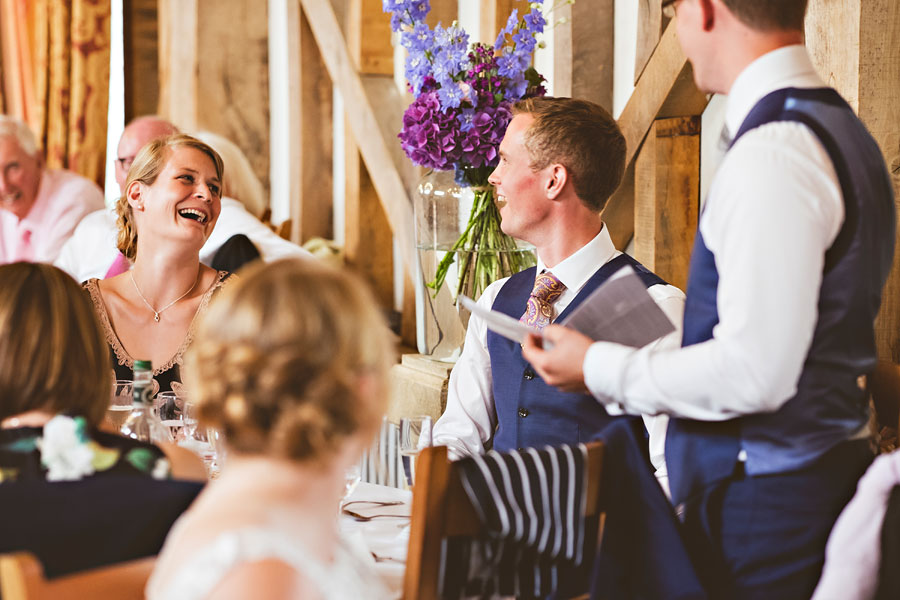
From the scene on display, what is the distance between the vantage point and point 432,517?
3.54 ft

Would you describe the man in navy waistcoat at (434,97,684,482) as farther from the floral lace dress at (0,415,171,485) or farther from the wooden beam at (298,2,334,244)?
the wooden beam at (298,2,334,244)

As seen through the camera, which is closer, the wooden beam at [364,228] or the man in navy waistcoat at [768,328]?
the man in navy waistcoat at [768,328]

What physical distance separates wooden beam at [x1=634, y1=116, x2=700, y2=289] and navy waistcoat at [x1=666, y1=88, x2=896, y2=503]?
1358 mm

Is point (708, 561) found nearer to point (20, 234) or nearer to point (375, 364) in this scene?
point (375, 364)

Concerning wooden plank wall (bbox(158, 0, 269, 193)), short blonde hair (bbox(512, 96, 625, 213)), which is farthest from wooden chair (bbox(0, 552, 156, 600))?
wooden plank wall (bbox(158, 0, 269, 193))

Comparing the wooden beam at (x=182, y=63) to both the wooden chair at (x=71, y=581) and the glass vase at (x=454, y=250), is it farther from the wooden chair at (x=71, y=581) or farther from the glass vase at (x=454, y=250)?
the wooden chair at (x=71, y=581)

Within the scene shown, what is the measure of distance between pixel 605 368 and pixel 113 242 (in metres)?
2.87

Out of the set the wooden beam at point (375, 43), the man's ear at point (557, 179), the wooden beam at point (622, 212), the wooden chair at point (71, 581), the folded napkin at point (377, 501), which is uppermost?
the wooden beam at point (375, 43)

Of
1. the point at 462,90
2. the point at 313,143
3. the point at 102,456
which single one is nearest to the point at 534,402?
the point at 462,90

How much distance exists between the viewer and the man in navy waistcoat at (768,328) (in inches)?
44.0

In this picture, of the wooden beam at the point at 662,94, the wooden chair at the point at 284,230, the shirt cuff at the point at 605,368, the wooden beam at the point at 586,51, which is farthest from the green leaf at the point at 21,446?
the wooden chair at the point at 284,230

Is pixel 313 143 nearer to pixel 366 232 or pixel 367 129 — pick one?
pixel 366 232

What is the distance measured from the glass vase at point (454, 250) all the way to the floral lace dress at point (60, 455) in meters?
1.40

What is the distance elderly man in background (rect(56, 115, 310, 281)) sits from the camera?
11.4ft
